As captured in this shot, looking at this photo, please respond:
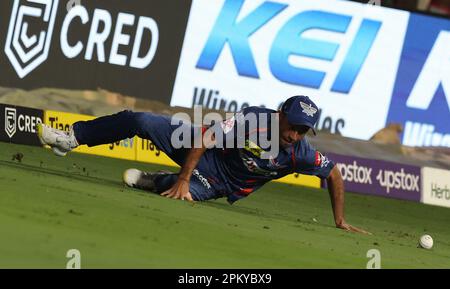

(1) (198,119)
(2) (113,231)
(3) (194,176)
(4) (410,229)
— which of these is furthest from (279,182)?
(2) (113,231)

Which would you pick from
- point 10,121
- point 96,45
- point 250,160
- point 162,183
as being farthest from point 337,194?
point 96,45

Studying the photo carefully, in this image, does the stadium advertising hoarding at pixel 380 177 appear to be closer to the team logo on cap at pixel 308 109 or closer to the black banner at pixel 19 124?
the black banner at pixel 19 124

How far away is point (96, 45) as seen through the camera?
804 inches

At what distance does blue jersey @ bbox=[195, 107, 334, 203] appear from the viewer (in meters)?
12.2

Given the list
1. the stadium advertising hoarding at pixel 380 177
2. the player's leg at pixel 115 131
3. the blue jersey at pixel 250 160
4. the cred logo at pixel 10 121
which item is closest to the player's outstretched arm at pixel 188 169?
the blue jersey at pixel 250 160

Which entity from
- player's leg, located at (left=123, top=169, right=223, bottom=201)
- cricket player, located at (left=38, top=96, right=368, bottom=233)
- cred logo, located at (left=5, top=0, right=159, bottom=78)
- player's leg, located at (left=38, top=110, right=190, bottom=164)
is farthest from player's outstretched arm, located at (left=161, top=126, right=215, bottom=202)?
cred logo, located at (left=5, top=0, right=159, bottom=78)

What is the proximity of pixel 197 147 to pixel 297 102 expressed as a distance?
1.09 metres

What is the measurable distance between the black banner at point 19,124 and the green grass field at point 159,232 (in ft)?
12.6

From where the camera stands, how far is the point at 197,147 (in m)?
12.1

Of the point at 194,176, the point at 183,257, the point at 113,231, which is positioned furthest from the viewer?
the point at 194,176

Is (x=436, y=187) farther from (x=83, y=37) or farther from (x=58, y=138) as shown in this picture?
(x=58, y=138)

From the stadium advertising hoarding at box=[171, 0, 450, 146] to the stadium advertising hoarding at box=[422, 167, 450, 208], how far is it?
65cm

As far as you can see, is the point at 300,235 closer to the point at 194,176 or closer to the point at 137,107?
the point at 194,176
